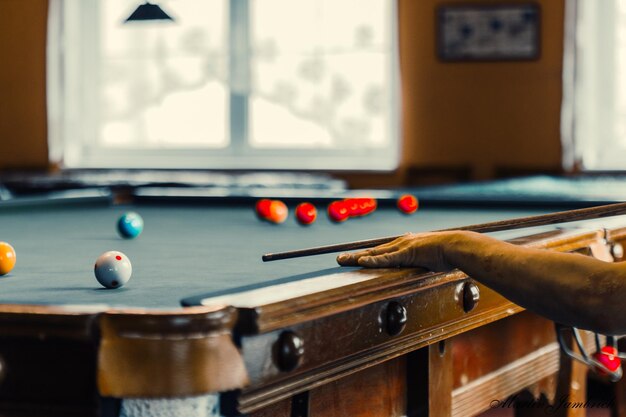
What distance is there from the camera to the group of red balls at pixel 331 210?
7.80 feet

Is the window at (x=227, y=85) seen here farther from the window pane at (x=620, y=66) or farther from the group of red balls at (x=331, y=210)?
the group of red balls at (x=331, y=210)

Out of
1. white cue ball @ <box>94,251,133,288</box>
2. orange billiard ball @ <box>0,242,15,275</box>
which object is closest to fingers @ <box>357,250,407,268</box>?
white cue ball @ <box>94,251,133,288</box>

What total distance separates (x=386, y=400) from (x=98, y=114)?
22.3 ft

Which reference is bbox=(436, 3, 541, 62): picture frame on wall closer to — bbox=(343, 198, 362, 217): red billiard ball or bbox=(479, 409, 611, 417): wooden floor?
bbox=(479, 409, 611, 417): wooden floor

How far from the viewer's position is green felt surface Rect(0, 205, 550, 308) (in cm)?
127

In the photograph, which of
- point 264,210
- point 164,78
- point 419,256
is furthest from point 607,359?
point 164,78

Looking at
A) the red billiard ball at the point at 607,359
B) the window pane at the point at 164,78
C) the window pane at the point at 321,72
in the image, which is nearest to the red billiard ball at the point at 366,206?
the red billiard ball at the point at 607,359

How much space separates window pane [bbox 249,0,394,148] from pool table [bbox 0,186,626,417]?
4.94 meters

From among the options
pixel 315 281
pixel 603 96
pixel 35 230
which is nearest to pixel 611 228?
pixel 315 281

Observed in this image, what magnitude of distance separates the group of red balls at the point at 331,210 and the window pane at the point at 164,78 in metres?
4.91

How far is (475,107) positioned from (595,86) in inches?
33.9

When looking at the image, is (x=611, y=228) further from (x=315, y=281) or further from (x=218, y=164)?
(x=218, y=164)

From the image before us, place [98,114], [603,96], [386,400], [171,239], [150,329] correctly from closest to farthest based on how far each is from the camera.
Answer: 1. [150,329]
2. [386,400]
3. [171,239]
4. [603,96]
5. [98,114]

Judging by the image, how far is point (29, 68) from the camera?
7.85m
